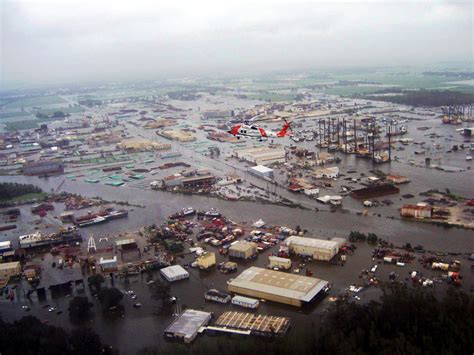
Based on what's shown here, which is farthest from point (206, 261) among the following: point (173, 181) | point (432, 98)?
point (432, 98)

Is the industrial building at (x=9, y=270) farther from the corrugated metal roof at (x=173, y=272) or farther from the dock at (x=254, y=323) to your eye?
the dock at (x=254, y=323)

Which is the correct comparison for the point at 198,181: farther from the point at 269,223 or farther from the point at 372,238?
the point at 372,238

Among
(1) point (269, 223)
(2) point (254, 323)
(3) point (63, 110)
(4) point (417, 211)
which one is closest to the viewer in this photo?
(2) point (254, 323)

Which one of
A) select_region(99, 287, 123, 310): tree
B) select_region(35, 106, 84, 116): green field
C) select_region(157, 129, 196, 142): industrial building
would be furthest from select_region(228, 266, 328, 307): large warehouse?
select_region(35, 106, 84, 116): green field

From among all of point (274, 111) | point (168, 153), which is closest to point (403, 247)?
point (168, 153)

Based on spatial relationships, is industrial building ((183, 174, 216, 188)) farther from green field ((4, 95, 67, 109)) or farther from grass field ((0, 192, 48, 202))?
green field ((4, 95, 67, 109))

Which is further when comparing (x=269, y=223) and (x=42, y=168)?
(x=42, y=168)

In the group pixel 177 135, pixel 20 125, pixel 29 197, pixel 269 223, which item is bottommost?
pixel 269 223
